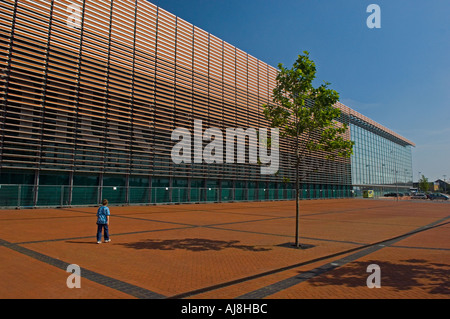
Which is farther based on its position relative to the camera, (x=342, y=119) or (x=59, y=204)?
(x=342, y=119)

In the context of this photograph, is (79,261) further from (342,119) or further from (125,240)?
(342,119)

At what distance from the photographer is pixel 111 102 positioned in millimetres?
26797

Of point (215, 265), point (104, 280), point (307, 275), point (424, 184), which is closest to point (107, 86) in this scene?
point (215, 265)

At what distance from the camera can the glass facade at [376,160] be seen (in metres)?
74.4

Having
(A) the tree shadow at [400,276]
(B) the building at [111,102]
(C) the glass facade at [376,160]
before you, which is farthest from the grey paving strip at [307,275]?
(C) the glass facade at [376,160]

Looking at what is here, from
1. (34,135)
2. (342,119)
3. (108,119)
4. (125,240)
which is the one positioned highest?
(342,119)

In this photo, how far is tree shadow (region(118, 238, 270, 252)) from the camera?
9.34 metres

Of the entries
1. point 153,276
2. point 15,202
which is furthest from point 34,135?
point 153,276

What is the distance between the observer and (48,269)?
6602 mm

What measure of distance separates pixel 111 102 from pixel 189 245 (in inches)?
818

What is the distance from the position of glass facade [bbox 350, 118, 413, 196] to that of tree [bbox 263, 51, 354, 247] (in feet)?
189

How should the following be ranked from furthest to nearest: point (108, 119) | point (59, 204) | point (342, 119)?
point (342, 119), point (108, 119), point (59, 204)
